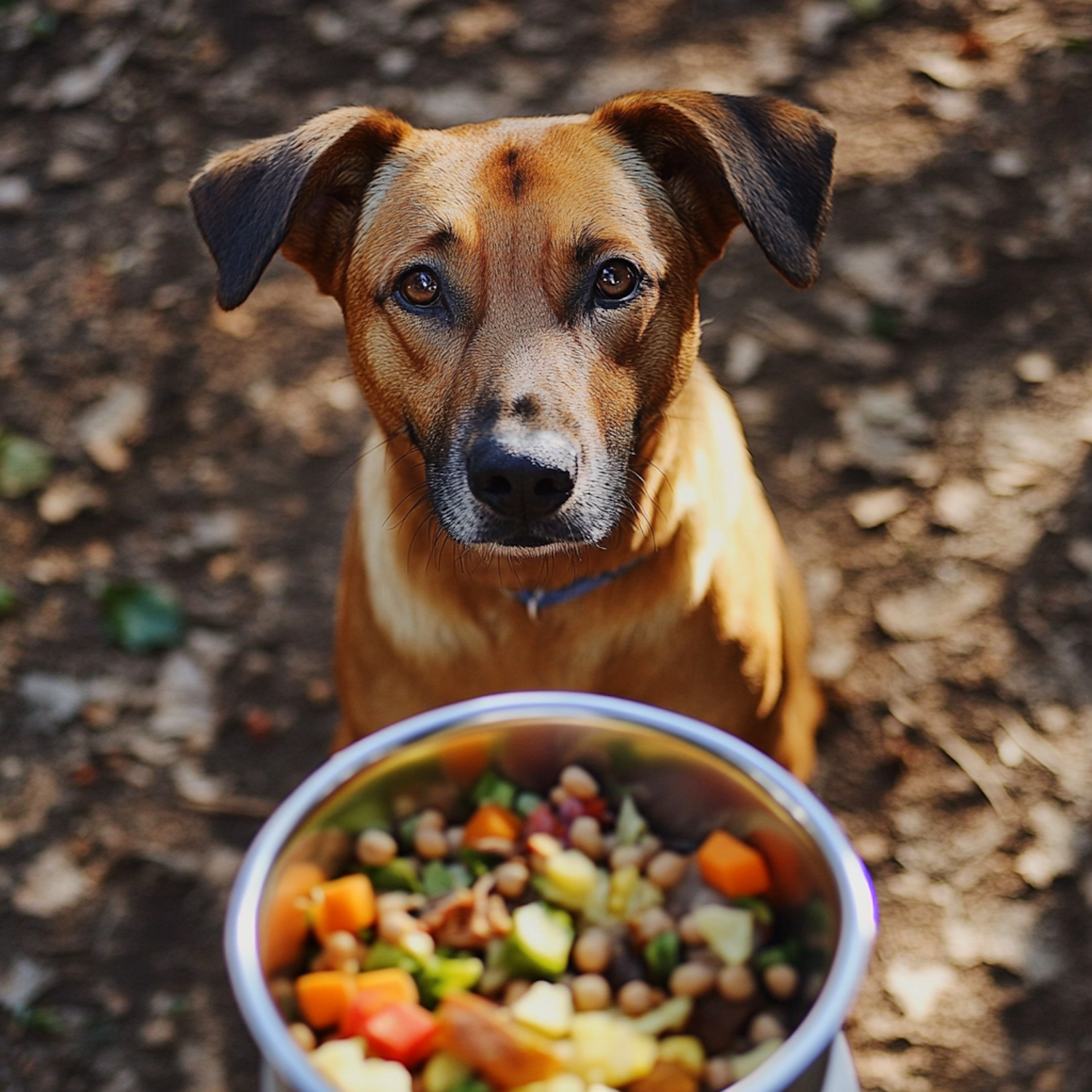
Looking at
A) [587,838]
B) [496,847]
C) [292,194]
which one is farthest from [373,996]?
[292,194]

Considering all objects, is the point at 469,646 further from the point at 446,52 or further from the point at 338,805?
the point at 446,52

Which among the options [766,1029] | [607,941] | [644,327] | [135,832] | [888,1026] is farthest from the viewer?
[135,832]

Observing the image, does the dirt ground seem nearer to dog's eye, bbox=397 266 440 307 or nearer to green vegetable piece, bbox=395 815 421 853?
green vegetable piece, bbox=395 815 421 853

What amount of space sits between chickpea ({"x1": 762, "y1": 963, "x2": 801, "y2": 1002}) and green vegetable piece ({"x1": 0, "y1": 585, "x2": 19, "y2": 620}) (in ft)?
9.29

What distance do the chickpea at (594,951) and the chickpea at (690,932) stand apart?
5.2 inches

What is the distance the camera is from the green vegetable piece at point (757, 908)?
2.10 meters

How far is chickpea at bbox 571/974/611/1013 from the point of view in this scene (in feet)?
6.68

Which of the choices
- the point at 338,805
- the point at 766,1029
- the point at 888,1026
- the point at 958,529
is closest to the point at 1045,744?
the point at 958,529

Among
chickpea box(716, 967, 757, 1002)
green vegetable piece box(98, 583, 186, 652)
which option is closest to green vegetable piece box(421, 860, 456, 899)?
chickpea box(716, 967, 757, 1002)

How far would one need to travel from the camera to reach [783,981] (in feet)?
6.50

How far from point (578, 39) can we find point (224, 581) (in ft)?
8.94

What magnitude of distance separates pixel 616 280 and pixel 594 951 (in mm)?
1265

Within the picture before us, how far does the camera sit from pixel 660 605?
8.22 ft

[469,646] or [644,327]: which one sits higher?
[644,327]
